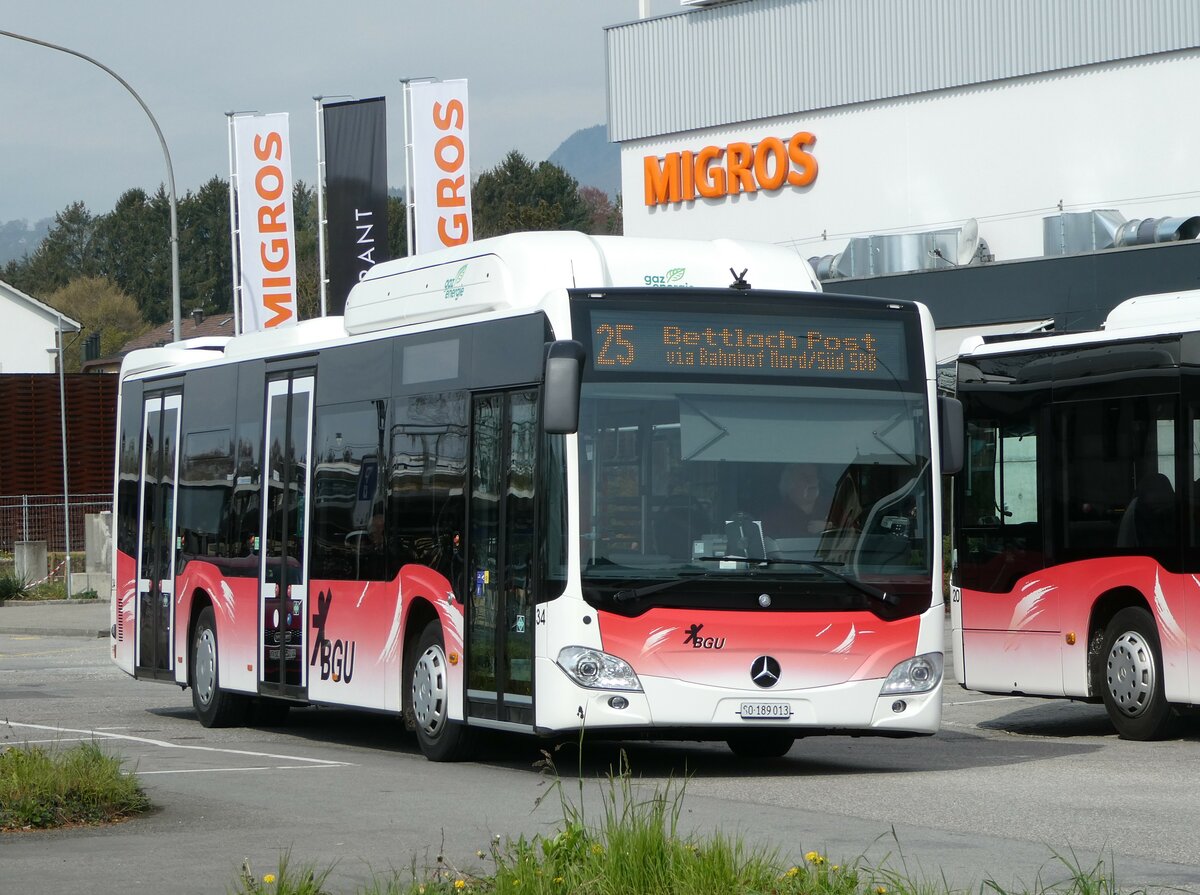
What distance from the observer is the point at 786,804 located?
Answer: 36.4 feet

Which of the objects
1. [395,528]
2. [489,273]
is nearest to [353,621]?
[395,528]

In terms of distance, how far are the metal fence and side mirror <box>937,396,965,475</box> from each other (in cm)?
3813

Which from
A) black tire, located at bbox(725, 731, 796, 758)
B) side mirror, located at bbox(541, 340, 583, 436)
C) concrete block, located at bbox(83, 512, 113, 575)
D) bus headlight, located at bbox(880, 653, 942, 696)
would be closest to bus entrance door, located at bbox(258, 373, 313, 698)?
black tire, located at bbox(725, 731, 796, 758)

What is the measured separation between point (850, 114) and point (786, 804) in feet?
109

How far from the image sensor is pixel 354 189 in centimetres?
3306

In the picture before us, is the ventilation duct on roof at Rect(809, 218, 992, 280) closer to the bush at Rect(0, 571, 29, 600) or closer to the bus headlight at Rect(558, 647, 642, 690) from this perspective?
the bush at Rect(0, 571, 29, 600)

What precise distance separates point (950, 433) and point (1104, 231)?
79.3 feet

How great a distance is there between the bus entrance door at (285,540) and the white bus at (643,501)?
1030 mm

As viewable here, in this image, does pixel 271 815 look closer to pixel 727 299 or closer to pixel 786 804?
pixel 786 804

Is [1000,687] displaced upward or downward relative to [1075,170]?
downward

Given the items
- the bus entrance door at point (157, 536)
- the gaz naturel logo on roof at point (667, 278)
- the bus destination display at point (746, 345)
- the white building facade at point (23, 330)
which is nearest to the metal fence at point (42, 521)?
the bus entrance door at point (157, 536)

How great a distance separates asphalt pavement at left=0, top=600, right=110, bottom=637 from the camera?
113ft

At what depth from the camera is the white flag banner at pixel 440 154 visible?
32.5 meters

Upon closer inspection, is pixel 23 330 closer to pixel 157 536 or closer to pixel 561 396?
pixel 157 536
